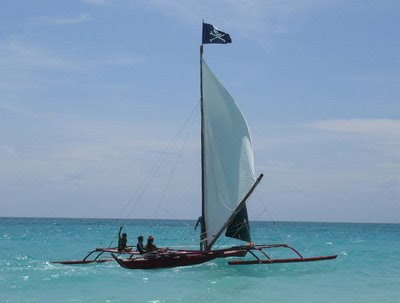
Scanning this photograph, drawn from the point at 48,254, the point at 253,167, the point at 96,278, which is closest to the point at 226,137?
the point at 253,167

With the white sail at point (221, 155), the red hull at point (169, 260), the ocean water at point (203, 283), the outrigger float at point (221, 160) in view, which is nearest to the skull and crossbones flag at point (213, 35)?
the outrigger float at point (221, 160)

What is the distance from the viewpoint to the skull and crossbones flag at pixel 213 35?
31.2 m

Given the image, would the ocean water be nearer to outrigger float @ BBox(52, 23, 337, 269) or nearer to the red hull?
the red hull

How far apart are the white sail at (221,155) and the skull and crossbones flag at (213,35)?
161cm

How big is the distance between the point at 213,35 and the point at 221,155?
5.85 meters

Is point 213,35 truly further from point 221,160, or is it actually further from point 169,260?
point 169,260

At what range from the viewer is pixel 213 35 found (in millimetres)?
31266

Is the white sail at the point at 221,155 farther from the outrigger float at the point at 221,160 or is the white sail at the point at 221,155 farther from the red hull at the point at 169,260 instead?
the red hull at the point at 169,260

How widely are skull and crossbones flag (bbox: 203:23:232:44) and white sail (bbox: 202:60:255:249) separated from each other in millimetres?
1605

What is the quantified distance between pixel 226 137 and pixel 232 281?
268 inches

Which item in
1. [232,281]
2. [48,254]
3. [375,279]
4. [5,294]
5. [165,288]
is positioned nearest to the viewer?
[5,294]

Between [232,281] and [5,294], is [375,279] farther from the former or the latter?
[5,294]

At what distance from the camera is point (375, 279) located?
29594mm

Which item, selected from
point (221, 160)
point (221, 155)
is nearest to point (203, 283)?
point (221, 160)
